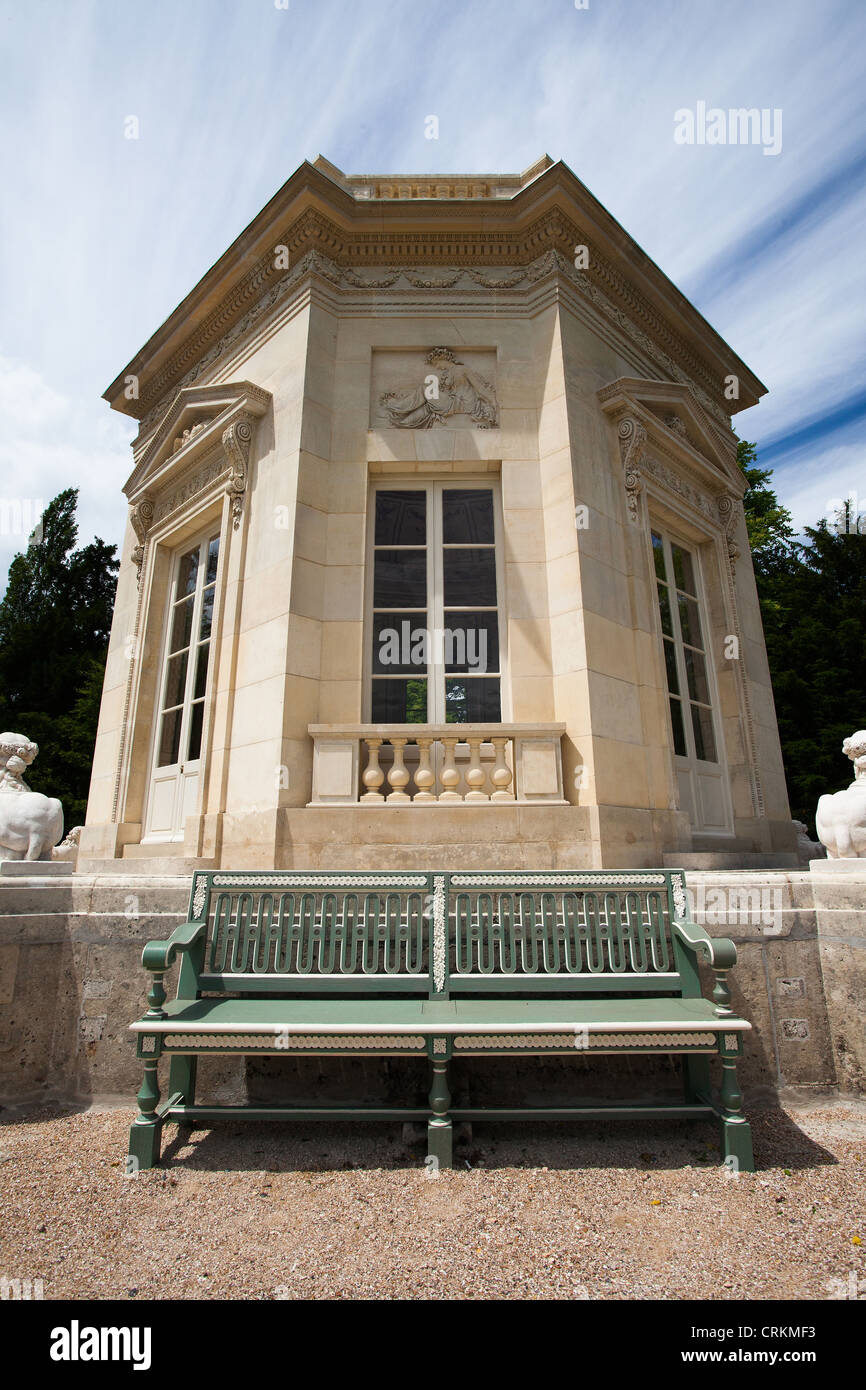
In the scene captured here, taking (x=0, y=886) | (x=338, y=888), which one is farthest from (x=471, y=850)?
(x=0, y=886)

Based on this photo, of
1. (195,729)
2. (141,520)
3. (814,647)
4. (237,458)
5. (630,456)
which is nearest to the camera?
(237,458)

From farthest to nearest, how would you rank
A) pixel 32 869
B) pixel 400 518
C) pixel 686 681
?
pixel 686 681, pixel 400 518, pixel 32 869

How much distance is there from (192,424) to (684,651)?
566 cm

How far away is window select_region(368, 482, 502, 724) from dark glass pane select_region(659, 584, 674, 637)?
209 cm

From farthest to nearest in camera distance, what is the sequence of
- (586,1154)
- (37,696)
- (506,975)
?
1. (37,696)
2. (506,975)
3. (586,1154)

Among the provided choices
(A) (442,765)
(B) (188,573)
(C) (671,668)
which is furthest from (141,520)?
(C) (671,668)

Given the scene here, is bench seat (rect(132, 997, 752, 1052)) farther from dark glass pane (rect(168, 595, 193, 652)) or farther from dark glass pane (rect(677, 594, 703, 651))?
dark glass pane (rect(677, 594, 703, 651))

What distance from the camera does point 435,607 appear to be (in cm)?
585

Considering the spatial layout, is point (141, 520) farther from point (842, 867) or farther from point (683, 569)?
point (842, 867)

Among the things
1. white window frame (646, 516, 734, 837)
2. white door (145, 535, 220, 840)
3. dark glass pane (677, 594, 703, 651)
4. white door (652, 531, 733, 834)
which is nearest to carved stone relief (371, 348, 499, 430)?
white window frame (646, 516, 734, 837)

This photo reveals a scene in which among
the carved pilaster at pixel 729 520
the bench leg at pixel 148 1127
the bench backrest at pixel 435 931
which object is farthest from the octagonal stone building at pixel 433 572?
the bench leg at pixel 148 1127

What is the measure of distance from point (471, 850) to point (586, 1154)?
213cm

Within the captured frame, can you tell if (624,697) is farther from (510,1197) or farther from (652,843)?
(510,1197)

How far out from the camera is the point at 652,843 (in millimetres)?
A: 5387
